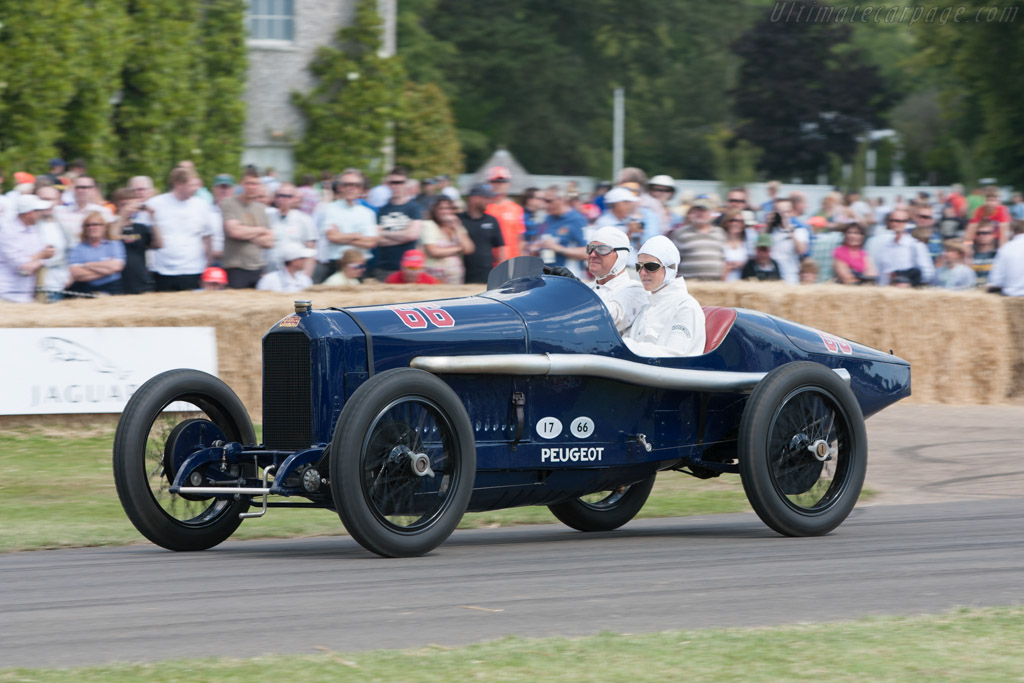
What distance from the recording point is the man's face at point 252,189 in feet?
42.4

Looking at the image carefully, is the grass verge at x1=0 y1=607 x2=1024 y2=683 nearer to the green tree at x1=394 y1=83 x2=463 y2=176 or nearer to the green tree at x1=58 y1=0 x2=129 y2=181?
the green tree at x1=58 y1=0 x2=129 y2=181

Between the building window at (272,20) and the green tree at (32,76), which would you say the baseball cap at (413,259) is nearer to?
the green tree at (32,76)

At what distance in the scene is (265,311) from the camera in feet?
39.7

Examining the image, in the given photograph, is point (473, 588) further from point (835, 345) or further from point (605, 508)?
point (835, 345)

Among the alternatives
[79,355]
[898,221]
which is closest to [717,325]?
[79,355]

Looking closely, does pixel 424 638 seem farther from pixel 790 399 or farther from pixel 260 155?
pixel 260 155

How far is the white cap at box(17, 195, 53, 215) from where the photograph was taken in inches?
476

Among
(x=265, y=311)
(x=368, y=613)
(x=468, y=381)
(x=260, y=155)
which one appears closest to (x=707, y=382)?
(x=468, y=381)

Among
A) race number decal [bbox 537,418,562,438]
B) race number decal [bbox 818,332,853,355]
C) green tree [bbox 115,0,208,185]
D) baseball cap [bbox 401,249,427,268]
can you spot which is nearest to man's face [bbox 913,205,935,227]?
baseball cap [bbox 401,249,427,268]

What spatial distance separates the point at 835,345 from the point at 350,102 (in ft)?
62.6

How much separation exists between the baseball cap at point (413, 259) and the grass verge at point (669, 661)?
835 cm

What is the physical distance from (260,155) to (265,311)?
49.2ft

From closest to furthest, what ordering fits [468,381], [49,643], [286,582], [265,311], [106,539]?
[49,643], [286,582], [468,381], [106,539], [265,311]

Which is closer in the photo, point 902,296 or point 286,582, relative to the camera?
point 286,582
